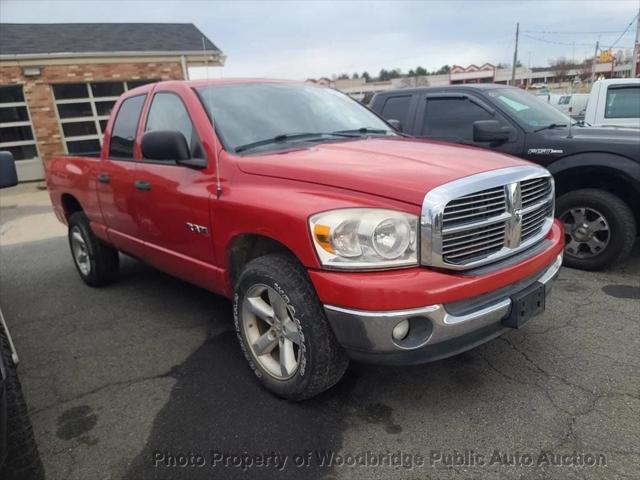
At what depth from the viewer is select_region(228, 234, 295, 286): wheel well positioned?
9.25 feet

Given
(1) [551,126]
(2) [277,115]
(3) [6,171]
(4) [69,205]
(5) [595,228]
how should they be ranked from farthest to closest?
1. (4) [69,205]
2. (1) [551,126]
3. (5) [595,228]
4. (2) [277,115]
5. (3) [6,171]

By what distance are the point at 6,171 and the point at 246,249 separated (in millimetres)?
1645

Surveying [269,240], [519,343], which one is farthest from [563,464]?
[269,240]

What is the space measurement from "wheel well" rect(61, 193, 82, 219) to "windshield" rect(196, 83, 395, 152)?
8.36 ft

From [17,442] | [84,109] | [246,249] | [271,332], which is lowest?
[271,332]

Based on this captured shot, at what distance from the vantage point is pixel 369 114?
411 centimetres

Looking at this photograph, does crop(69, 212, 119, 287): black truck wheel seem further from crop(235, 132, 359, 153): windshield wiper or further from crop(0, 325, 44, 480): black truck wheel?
crop(0, 325, 44, 480): black truck wheel

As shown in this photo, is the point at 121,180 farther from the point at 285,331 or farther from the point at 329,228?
the point at 329,228

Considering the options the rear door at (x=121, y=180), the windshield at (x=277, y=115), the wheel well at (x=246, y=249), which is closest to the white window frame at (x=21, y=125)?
the rear door at (x=121, y=180)

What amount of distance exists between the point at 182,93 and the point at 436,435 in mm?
2737

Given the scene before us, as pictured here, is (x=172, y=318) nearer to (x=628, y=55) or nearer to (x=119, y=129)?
(x=119, y=129)

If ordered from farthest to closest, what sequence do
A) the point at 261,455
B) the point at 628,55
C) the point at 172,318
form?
the point at 628,55 → the point at 172,318 → the point at 261,455

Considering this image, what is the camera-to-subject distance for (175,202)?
329 cm

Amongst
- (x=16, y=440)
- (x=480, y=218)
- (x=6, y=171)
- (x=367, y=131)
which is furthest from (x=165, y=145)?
(x=480, y=218)
